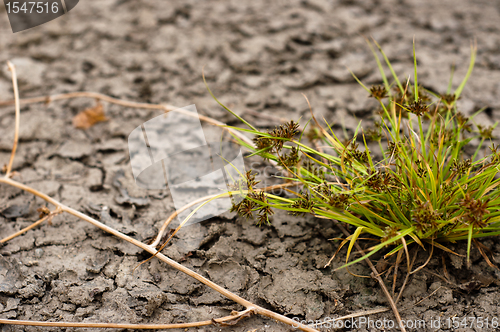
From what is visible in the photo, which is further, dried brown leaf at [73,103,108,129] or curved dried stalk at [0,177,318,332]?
dried brown leaf at [73,103,108,129]

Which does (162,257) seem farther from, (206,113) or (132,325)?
(206,113)

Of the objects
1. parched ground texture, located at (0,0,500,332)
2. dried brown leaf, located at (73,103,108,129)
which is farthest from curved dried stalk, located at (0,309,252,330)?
dried brown leaf, located at (73,103,108,129)

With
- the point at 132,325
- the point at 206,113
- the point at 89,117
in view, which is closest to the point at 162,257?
the point at 132,325

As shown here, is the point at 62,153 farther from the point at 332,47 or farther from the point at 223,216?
the point at 332,47

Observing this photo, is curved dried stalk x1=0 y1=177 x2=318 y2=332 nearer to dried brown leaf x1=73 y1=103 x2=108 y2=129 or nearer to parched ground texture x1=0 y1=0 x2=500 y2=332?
parched ground texture x1=0 y1=0 x2=500 y2=332

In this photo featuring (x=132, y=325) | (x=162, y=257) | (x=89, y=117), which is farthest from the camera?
(x=89, y=117)

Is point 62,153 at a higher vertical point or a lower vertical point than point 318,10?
lower

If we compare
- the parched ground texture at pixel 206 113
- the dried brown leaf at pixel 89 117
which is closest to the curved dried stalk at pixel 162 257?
the parched ground texture at pixel 206 113

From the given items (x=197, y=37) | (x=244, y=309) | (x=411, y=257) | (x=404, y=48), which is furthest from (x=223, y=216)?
(x=404, y=48)
